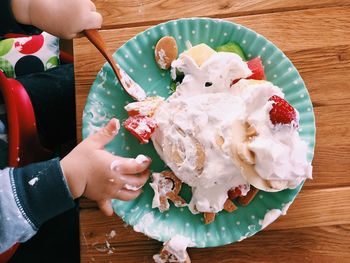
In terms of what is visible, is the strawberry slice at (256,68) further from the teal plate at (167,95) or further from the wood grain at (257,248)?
the wood grain at (257,248)

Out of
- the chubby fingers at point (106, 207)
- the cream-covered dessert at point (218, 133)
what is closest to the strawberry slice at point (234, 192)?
the cream-covered dessert at point (218, 133)

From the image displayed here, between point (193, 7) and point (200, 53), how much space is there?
0.14 m

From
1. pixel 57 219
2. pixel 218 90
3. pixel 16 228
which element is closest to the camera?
pixel 16 228

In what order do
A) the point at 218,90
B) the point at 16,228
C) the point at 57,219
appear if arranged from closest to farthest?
the point at 16,228, the point at 218,90, the point at 57,219

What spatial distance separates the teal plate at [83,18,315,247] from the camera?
863 millimetres

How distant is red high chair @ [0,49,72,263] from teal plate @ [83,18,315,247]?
0.13 metres

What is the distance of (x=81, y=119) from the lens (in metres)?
0.91

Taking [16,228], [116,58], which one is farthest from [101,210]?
[116,58]

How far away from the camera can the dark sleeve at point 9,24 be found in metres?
Answer: 0.88

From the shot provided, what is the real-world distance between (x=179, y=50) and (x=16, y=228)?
1.47ft

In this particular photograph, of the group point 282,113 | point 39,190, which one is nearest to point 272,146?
point 282,113

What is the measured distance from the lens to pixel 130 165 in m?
0.82

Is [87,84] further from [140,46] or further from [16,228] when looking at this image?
[16,228]

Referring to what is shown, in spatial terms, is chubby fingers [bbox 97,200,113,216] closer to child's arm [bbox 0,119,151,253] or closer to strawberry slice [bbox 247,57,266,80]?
child's arm [bbox 0,119,151,253]
